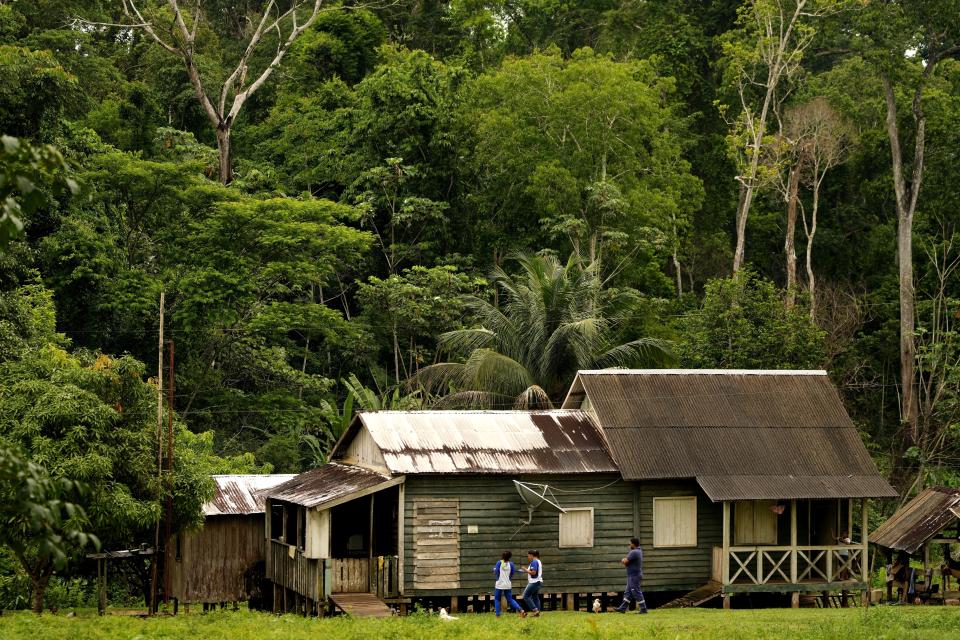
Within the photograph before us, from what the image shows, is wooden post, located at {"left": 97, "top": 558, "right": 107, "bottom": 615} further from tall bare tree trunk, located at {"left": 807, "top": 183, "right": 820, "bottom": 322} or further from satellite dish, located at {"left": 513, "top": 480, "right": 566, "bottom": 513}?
tall bare tree trunk, located at {"left": 807, "top": 183, "right": 820, "bottom": 322}

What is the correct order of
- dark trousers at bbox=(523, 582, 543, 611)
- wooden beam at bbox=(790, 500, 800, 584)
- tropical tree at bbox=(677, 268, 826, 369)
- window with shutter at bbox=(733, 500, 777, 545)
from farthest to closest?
tropical tree at bbox=(677, 268, 826, 369) < window with shutter at bbox=(733, 500, 777, 545) < wooden beam at bbox=(790, 500, 800, 584) < dark trousers at bbox=(523, 582, 543, 611)

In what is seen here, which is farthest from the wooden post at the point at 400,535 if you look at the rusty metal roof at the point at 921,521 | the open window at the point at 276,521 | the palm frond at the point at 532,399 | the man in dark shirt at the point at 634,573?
the palm frond at the point at 532,399

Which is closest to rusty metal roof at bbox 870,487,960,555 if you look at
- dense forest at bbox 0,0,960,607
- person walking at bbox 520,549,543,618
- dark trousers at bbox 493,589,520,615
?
person walking at bbox 520,549,543,618

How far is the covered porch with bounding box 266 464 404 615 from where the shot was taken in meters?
24.7

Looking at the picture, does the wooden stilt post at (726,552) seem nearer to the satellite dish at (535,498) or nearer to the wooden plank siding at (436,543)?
the satellite dish at (535,498)

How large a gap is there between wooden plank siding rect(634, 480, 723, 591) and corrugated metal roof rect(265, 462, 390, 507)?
564cm

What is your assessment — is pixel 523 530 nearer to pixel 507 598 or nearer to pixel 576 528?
pixel 576 528

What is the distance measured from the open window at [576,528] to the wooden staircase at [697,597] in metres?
2.09

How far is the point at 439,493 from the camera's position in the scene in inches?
995

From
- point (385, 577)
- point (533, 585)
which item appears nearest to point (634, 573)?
point (533, 585)

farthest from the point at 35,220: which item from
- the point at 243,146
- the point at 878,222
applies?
the point at 878,222

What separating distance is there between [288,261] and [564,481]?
62.6 ft

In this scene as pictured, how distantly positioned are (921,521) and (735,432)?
4.27 meters

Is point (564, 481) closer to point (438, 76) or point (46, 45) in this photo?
point (438, 76)
